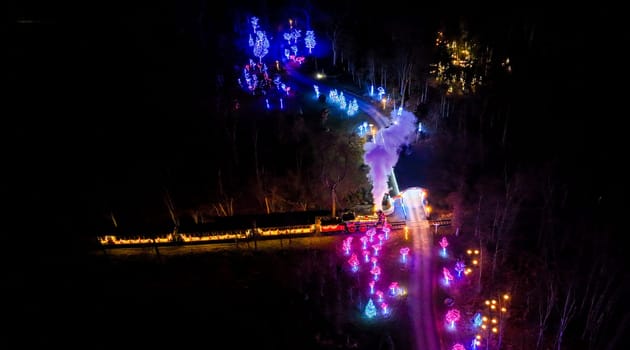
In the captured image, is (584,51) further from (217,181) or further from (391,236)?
(217,181)

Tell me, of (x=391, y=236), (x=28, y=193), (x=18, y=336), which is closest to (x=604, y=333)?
(x=391, y=236)

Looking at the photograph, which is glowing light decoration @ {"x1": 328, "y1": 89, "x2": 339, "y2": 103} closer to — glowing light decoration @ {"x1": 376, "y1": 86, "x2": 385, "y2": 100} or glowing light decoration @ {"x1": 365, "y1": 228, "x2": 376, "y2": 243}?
glowing light decoration @ {"x1": 376, "y1": 86, "x2": 385, "y2": 100}

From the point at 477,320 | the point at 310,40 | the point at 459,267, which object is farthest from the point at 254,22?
the point at 477,320

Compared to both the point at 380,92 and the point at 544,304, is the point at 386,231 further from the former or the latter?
the point at 380,92

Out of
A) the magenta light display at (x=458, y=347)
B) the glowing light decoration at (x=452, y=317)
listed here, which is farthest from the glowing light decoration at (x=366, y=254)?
the magenta light display at (x=458, y=347)

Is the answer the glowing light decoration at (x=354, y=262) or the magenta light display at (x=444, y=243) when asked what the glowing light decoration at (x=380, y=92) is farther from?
the glowing light decoration at (x=354, y=262)

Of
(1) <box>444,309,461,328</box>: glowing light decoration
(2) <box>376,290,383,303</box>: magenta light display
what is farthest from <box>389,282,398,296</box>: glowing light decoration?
(1) <box>444,309,461,328</box>: glowing light decoration
